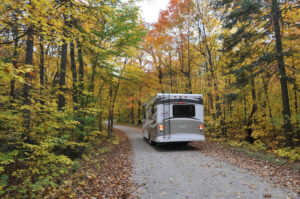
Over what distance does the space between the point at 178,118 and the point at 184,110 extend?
562 mm

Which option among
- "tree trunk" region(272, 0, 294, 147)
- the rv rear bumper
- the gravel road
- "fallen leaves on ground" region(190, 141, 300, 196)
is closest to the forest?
"tree trunk" region(272, 0, 294, 147)

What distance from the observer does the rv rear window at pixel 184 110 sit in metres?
8.88

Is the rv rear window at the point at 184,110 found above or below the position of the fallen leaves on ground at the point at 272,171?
above

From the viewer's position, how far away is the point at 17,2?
14.1 feet

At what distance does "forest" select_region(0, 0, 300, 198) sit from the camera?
461cm

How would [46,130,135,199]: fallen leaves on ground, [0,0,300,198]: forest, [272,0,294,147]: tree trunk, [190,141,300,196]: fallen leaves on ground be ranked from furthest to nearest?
1. [272,0,294,147]: tree trunk
2. [0,0,300,198]: forest
3. [190,141,300,196]: fallen leaves on ground
4. [46,130,135,199]: fallen leaves on ground

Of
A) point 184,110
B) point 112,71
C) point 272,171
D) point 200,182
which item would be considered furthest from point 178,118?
point 112,71

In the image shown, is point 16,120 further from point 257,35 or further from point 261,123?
point 261,123

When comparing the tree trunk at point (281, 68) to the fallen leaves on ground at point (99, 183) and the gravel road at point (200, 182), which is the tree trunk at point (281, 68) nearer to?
the gravel road at point (200, 182)

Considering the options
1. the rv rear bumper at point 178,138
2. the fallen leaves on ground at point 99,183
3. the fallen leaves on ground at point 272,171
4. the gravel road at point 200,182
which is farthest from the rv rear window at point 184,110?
the fallen leaves on ground at point 99,183

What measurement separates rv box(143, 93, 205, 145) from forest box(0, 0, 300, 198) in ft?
7.35

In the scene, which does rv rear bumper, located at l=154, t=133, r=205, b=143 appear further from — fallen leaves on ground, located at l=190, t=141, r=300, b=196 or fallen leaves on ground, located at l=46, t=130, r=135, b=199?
fallen leaves on ground, located at l=46, t=130, r=135, b=199

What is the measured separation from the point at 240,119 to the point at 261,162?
26.4ft

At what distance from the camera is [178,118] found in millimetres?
8797
